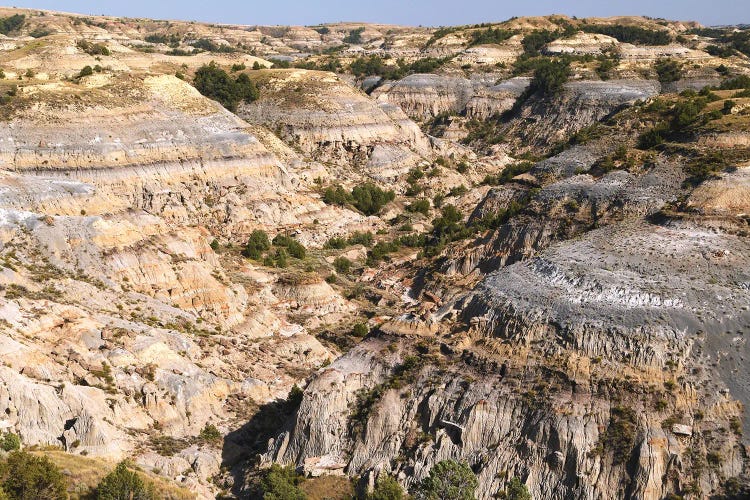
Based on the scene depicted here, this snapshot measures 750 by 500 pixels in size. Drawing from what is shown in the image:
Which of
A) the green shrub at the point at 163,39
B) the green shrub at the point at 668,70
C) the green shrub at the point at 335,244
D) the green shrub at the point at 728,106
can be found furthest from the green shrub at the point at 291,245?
the green shrub at the point at 163,39

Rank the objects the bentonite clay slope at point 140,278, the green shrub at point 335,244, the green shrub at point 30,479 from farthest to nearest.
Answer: the green shrub at point 335,244 < the bentonite clay slope at point 140,278 < the green shrub at point 30,479

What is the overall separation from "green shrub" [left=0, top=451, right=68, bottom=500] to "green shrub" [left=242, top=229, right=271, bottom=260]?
111 ft

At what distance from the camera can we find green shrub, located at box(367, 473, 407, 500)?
26766 mm

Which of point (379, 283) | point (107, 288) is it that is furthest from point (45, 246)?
point (379, 283)

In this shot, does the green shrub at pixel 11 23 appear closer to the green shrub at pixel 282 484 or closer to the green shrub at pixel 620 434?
the green shrub at pixel 282 484

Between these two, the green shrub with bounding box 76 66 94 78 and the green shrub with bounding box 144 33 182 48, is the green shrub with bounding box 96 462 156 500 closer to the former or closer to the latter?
the green shrub with bounding box 76 66 94 78

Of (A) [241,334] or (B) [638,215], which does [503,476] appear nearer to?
(A) [241,334]

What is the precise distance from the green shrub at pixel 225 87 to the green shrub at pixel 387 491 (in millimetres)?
65314

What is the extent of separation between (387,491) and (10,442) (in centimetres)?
1395

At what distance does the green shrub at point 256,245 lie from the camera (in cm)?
5797

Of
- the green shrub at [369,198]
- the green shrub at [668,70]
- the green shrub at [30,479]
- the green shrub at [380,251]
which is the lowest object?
the green shrub at [380,251]

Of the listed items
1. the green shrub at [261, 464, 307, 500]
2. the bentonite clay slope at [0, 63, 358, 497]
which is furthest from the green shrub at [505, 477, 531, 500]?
the bentonite clay slope at [0, 63, 358, 497]

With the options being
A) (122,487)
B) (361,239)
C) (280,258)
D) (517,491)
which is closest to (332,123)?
(361,239)

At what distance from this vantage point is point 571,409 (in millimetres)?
28672
